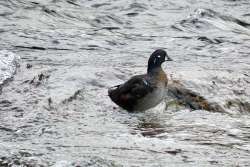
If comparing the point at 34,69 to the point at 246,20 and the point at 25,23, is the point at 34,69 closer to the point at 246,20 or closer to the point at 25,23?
the point at 25,23

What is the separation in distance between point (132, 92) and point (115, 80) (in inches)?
53.5

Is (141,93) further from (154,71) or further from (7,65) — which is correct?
(7,65)

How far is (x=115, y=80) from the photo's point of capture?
35.4 feet

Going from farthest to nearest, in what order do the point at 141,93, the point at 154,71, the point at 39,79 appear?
the point at 39,79, the point at 154,71, the point at 141,93

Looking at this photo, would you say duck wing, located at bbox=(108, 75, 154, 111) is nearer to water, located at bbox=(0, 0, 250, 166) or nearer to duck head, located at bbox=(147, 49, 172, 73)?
water, located at bbox=(0, 0, 250, 166)

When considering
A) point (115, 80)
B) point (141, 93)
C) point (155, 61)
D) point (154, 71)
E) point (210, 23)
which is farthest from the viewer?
point (210, 23)

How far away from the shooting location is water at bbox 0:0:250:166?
7344mm

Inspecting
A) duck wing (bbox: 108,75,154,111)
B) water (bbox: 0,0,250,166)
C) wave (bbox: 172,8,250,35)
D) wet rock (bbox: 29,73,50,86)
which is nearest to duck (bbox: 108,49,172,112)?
duck wing (bbox: 108,75,154,111)

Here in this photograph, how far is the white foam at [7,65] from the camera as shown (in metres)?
10.5

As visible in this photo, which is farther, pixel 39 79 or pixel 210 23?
pixel 210 23

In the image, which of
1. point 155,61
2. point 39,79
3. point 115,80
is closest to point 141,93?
point 155,61

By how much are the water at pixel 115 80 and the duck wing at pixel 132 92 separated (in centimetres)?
14

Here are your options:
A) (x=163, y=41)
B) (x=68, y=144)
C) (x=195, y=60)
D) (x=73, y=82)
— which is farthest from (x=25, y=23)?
(x=68, y=144)

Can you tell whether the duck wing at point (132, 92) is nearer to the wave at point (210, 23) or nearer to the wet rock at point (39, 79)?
the wet rock at point (39, 79)
